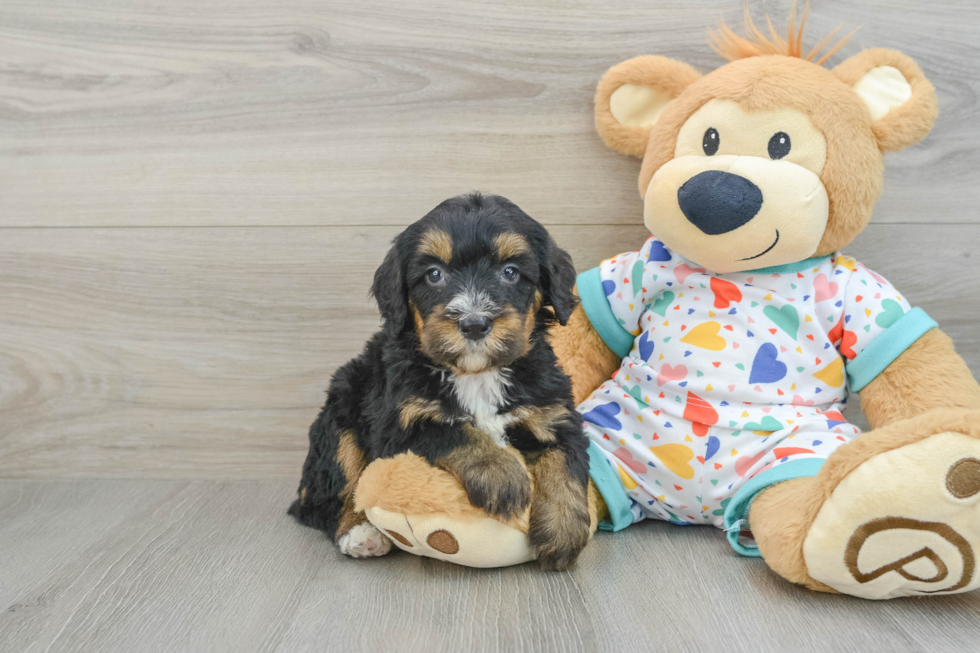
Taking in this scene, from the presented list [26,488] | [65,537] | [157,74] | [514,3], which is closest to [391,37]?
[514,3]

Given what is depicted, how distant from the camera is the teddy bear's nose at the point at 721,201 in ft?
5.65

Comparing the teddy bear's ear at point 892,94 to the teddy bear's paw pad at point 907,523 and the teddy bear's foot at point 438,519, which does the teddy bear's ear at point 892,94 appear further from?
the teddy bear's foot at point 438,519

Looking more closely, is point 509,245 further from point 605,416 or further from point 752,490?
point 752,490

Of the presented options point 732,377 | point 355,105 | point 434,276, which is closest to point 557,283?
point 434,276

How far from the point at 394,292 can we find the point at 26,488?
1.69 metres

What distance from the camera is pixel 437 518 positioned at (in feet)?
5.27

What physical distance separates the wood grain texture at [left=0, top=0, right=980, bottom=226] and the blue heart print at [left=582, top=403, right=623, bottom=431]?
2.18 ft

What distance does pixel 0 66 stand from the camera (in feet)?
7.91

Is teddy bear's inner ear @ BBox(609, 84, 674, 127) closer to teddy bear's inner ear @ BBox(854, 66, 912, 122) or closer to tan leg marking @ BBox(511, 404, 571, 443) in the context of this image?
teddy bear's inner ear @ BBox(854, 66, 912, 122)

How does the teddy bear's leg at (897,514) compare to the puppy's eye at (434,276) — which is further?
the puppy's eye at (434,276)

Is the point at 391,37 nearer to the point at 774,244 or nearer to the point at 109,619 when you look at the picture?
the point at 774,244

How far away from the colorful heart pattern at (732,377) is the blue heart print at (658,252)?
0.02 m

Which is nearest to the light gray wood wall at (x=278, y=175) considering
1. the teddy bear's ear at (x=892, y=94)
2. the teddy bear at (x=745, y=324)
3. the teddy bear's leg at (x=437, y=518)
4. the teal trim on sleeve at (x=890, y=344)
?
the teddy bear at (x=745, y=324)

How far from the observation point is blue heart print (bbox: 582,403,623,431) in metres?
2.00
